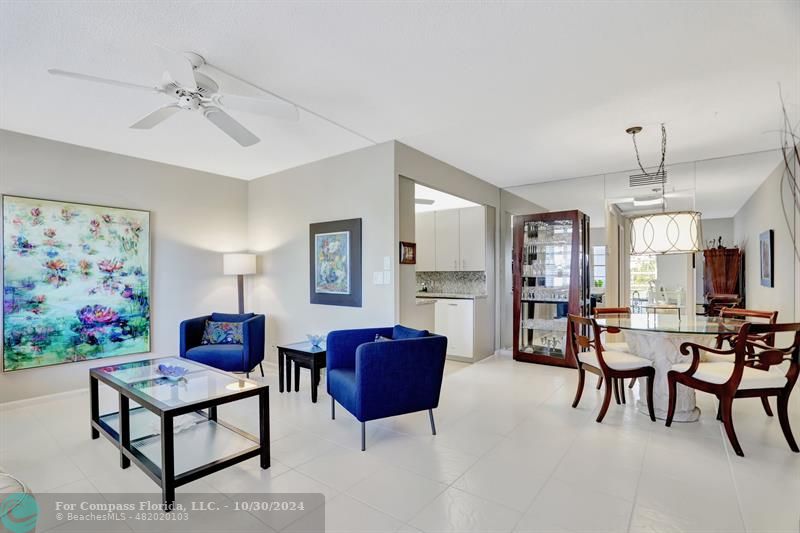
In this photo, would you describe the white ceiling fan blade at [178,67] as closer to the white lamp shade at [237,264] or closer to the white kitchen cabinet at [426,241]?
the white lamp shade at [237,264]

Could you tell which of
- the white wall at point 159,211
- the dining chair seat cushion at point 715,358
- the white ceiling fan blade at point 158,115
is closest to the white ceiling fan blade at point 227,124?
the white ceiling fan blade at point 158,115

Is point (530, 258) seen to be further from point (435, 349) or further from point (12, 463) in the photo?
point (12, 463)

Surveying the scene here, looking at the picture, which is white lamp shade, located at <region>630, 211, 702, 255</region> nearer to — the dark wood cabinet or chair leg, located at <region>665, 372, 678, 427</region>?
chair leg, located at <region>665, 372, 678, 427</region>

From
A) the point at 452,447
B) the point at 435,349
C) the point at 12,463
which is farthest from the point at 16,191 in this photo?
the point at 452,447

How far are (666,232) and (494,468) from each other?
2451mm

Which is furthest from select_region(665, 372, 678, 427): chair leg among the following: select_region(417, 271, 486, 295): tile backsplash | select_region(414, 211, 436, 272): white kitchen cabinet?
select_region(414, 211, 436, 272): white kitchen cabinet

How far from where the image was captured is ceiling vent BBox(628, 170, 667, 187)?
15.1 feet

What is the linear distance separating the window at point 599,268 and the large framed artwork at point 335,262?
3.11m

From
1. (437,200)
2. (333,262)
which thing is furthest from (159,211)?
(437,200)

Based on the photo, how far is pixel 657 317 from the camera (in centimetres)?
380

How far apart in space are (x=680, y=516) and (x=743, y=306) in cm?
597

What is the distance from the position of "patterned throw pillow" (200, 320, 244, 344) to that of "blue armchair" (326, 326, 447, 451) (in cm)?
187

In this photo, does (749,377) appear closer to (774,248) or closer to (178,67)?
(774,248)

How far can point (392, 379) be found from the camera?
2.78 m
